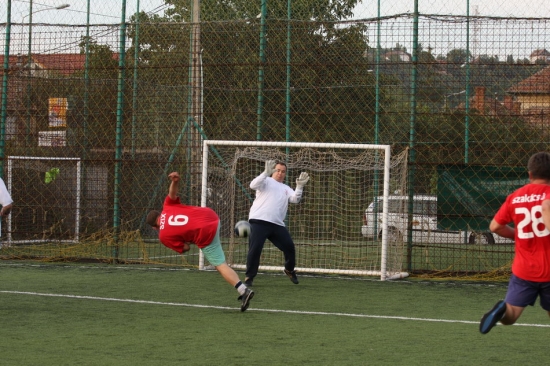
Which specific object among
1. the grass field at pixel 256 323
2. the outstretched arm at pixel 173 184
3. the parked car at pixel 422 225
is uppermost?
the outstretched arm at pixel 173 184

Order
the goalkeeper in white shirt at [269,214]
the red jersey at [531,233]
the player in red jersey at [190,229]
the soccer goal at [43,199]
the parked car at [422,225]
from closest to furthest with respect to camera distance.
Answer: the red jersey at [531,233], the player in red jersey at [190,229], the goalkeeper in white shirt at [269,214], the parked car at [422,225], the soccer goal at [43,199]

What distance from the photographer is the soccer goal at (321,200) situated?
1448 cm

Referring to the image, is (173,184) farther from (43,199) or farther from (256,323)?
(43,199)

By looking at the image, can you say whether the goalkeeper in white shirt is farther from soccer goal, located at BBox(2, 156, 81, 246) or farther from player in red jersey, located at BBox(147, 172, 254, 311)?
soccer goal, located at BBox(2, 156, 81, 246)

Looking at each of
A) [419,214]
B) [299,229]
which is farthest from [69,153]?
[419,214]

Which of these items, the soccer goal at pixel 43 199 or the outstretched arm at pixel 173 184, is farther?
the soccer goal at pixel 43 199

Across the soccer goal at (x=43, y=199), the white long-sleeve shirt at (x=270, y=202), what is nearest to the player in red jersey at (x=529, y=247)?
the white long-sleeve shirt at (x=270, y=202)

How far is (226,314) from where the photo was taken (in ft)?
32.9

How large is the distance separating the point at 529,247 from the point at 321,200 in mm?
10025

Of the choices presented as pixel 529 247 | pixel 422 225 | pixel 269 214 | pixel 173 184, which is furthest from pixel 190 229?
pixel 422 225

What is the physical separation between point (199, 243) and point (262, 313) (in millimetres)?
1053

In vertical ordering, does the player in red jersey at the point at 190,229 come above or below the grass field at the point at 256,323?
above

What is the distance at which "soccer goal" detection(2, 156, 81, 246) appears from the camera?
1672 cm

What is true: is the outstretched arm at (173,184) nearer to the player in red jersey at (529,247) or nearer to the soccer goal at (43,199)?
the player in red jersey at (529,247)
